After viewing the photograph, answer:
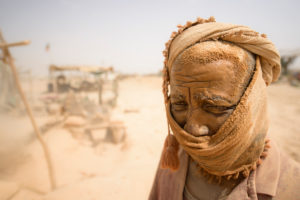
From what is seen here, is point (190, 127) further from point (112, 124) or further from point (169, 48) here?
point (112, 124)

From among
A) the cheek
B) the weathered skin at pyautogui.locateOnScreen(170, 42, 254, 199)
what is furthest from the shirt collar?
the cheek

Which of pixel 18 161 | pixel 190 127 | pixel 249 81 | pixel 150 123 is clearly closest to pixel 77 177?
pixel 18 161

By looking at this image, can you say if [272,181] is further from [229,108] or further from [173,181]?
[173,181]

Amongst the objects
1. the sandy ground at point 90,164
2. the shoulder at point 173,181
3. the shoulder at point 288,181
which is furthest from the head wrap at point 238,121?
the sandy ground at point 90,164

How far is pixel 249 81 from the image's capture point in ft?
3.22

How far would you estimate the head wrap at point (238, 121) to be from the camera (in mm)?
920

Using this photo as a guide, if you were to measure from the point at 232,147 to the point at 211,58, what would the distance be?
53cm

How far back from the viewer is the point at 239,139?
36.1 inches

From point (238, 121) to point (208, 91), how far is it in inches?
9.2

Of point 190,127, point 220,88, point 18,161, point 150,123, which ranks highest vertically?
point 220,88

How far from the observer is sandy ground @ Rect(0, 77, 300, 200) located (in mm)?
3279

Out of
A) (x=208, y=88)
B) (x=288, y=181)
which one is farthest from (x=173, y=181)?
(x=208, y=88)

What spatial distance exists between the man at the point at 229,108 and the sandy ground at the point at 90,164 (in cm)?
263

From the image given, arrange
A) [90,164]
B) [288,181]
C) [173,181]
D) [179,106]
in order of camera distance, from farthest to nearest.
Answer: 1. [90,164]
2. [173,181]
3. [179,106]
4. [288,181]
